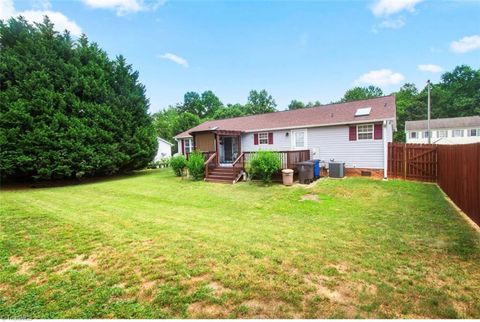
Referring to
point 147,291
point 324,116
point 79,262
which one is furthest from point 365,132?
point 79,262

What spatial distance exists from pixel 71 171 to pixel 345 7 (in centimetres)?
1535

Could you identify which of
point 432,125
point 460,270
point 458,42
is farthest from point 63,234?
point 432,125

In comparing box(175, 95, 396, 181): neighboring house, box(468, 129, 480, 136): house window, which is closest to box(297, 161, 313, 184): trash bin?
box(175, 95, 396, 181): neighboring house

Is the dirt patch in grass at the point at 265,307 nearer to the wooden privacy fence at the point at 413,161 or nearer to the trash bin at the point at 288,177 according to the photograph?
the trash bin at the point at 288,177

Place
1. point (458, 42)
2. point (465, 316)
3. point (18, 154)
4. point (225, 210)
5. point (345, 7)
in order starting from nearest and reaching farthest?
point (465, 316) → point (225, 210) → point (345, 7) → point (18, 154) → point (458, 42)

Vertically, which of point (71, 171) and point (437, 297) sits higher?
point (71, 171)

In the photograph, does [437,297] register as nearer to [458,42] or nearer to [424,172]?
[424,172]

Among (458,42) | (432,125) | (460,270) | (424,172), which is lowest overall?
(460,270)

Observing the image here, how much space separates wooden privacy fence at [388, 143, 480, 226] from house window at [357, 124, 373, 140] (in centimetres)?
A: 104

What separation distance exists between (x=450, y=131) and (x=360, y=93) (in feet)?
63.2

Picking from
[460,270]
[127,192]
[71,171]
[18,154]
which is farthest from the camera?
[71,171]

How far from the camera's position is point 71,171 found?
13.2m

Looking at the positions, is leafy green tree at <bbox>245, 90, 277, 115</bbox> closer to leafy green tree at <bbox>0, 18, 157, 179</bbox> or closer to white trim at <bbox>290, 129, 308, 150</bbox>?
white trim at <bbox>290, 129, 308, 150</bbox>

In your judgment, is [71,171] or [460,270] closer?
[460,270]
